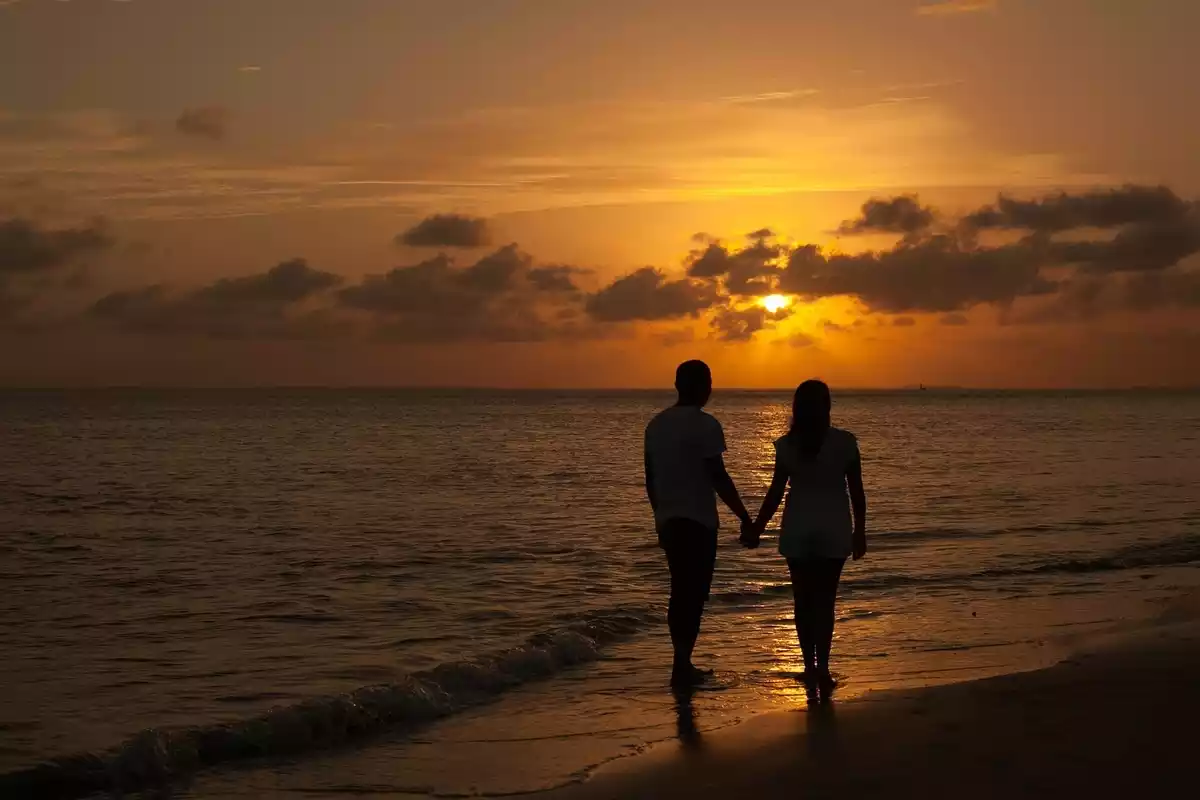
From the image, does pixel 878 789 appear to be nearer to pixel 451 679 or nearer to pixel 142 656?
pixel 451 679

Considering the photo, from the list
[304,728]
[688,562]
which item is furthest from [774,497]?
[304,728]

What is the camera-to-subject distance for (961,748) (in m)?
6.92

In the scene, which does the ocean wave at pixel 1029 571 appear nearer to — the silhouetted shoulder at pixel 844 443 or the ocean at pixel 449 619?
the ocean at pixel 449 619

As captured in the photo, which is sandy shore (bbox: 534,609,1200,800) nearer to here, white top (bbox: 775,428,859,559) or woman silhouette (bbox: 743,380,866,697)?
woman silhouette (bbox: 743,380,866,697)

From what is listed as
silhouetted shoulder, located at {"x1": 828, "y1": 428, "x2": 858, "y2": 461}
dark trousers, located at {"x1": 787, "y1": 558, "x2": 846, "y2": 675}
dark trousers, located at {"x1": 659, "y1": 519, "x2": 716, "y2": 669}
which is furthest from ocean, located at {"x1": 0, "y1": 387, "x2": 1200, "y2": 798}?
silhouetted shoulder, located at {"x1": 828, "y1": 428, "x2": 858, "y2": 461}

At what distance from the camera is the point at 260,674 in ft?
33.1

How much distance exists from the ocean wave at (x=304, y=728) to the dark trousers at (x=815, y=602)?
8.20 feet

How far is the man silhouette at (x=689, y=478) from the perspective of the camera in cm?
859

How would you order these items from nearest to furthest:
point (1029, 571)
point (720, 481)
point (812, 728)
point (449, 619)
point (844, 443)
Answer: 1. point (812, 728)
2. point (844, 443)
3. point (720, 481)
4. point (449, 619)
5. point (1029, 571)

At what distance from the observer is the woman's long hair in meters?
7.95

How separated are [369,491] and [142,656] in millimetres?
20698

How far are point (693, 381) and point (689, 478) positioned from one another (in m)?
0.67

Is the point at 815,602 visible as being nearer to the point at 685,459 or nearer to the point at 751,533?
the point at 751,533

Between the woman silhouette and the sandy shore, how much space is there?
94cm
